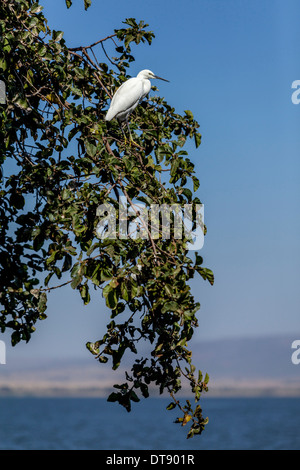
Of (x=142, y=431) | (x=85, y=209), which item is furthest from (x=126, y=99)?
(x=142, y=431)

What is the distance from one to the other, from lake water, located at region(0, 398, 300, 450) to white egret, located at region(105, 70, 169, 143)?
81.7 ft

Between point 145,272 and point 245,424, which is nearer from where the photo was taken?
point 145,272

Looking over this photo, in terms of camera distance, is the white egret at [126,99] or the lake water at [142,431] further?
the lake water at [142,431]

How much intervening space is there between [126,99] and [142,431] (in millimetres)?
34732

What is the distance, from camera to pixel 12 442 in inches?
1335

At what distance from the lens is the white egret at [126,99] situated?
424 centimetres

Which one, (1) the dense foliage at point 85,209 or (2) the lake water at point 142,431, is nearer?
(1) the dense foliage at point 85,209

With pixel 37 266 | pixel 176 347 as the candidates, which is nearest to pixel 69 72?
pixel 37 266

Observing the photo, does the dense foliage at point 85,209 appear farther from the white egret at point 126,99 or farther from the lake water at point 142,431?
the lake water at point 142,431

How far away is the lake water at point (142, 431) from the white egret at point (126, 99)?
24.9 m

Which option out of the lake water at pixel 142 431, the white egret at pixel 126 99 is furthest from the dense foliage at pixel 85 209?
the lake water at pixel 142 431

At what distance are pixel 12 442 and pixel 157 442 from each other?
21.8ft

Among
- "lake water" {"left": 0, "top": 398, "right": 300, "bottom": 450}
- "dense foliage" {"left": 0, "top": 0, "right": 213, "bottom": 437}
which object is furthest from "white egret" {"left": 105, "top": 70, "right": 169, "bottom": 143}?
"lake water" {"left": 0, "top": 398, "right": 300, "bottom": 450}

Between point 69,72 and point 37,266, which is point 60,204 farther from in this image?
point 69,72
